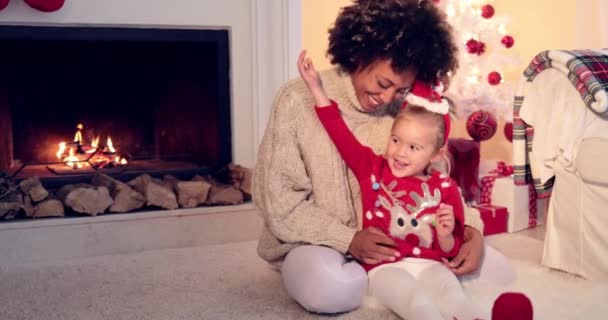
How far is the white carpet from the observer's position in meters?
1.66

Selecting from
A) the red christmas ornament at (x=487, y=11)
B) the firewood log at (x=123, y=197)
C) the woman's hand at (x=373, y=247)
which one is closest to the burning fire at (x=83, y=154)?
the firewood log at (x=123, y=197)

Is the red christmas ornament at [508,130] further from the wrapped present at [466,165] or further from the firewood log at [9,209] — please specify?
the firewood log at [9,209]

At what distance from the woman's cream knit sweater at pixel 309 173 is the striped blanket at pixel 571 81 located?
52 centimetres

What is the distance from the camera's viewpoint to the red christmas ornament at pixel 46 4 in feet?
7.33

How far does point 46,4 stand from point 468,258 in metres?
1.59

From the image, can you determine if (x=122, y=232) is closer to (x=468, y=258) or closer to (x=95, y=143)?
(x=95, y=143)

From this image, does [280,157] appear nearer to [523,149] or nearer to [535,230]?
[523,149]

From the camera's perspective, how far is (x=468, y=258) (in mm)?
1671

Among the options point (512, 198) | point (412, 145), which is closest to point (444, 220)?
point (412, 145)

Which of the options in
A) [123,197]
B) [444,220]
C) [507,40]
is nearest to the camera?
[444,220]

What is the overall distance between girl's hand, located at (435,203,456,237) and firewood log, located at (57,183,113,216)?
1197mm

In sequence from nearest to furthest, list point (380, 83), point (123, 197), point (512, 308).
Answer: point (512, 308) < point (380, 83) < point (123, 197)

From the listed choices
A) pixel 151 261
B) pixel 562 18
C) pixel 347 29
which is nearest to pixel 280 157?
pixel 347 29

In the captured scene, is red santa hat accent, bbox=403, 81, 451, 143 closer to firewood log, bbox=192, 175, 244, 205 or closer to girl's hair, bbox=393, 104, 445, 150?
girl's hair, bbox=393, 104, 445, 150
